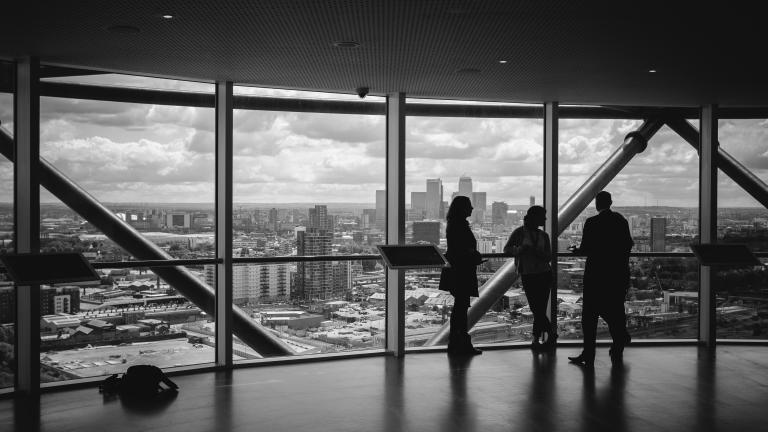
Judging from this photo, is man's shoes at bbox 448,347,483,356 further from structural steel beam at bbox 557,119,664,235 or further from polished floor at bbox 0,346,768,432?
structural steel beam at bbox 557,119,664,235

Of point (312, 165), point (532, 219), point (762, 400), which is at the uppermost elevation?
point (312, 165)

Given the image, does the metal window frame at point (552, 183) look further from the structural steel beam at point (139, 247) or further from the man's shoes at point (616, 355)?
the structural steel beam at point (139, 247)

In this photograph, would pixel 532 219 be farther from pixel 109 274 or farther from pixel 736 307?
pixel 109 274

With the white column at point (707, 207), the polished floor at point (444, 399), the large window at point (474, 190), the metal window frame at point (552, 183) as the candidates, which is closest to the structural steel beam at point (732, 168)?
the white column at point (707, 207)

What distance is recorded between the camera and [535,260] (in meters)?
8.08

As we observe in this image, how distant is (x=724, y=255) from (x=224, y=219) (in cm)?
622

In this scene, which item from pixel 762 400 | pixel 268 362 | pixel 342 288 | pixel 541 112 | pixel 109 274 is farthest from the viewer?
pixel 541 112

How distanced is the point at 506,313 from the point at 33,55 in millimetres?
6153

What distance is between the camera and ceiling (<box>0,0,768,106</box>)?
15.5 ft

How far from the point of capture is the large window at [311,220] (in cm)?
773

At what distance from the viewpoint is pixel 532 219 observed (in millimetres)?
8086

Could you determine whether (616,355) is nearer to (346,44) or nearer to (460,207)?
(460,207)

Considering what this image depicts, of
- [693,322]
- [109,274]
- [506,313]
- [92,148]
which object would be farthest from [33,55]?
[693,322]

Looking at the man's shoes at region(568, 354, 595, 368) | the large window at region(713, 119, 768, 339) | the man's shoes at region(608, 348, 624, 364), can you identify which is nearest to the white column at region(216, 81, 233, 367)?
the man's shoes at region(568, 354, 595, 368)
